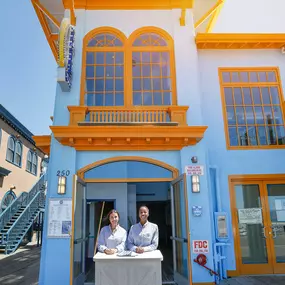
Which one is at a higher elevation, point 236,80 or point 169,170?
point 236,80

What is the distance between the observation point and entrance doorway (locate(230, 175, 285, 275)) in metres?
7.00

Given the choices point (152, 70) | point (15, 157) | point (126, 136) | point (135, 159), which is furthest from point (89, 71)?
point (15, 157)

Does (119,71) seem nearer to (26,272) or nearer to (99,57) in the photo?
(99,57)

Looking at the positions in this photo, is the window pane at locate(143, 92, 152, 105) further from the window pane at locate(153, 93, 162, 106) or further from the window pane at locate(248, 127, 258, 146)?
the window pane at locate(248, 127, 258, 146)

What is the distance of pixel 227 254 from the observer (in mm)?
6902

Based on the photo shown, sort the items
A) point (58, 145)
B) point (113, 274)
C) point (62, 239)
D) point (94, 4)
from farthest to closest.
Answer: point (94, 4) → point (58, 145) → point (62, 239) → point (113, 274)

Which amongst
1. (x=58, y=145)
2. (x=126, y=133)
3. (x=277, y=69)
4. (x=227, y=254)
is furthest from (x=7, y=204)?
(x=277, y=69)

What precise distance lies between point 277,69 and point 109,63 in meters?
4.73

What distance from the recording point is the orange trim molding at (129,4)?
7957mm

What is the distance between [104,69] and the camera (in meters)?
7.77

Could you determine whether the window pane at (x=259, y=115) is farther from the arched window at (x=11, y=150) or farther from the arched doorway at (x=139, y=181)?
the arched window at (x=11, y=150)

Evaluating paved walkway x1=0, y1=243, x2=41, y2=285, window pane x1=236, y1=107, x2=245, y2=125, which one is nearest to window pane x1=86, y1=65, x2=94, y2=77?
window pane x1=236, y1=107, x2=245, y2=125

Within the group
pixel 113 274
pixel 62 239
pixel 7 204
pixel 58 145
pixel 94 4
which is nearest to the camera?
pixel 113 274

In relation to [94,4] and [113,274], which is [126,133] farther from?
[94,4]
